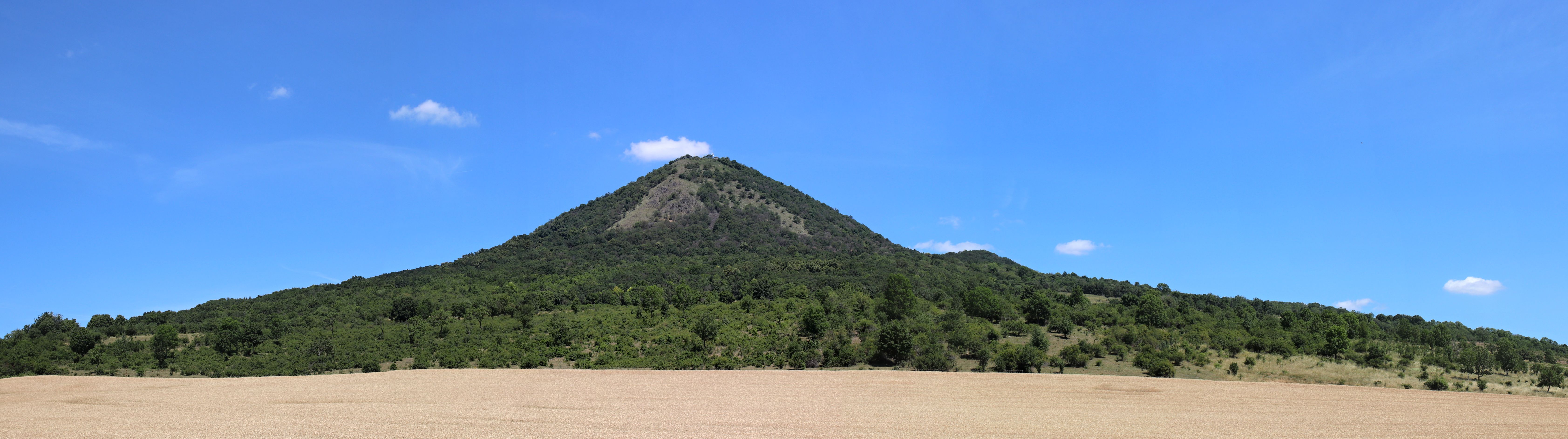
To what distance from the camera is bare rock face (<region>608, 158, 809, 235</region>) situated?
456ft

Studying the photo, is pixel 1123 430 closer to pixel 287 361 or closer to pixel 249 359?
pixel 287 361

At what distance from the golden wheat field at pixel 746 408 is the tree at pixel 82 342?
2331cm

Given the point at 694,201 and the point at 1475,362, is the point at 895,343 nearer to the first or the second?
the point at 1475,362

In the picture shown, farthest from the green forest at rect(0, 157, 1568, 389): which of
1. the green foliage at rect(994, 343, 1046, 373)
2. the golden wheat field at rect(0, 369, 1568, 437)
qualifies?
the golden wheat field at rect(0, 369, 1568, 437)

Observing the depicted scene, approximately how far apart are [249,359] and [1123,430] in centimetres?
5978

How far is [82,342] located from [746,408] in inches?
2432

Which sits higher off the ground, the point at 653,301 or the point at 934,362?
the point at 653,301

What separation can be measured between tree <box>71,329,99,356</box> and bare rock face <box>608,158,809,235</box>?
3061 inches

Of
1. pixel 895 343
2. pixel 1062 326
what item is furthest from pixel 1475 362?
pixel 895 343

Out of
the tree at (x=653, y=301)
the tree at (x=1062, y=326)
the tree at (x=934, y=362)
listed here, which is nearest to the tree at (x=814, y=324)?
the tree at (x=934, y=362)

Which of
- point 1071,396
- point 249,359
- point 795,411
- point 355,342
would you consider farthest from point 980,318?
point 249,359

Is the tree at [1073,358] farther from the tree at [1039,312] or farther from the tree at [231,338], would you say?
the tree at [231,338]

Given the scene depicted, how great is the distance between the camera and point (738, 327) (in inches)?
2675

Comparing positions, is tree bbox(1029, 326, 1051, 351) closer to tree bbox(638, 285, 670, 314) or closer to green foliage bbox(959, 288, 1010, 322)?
green foliage bbox(959, 288, 1010, 322)
